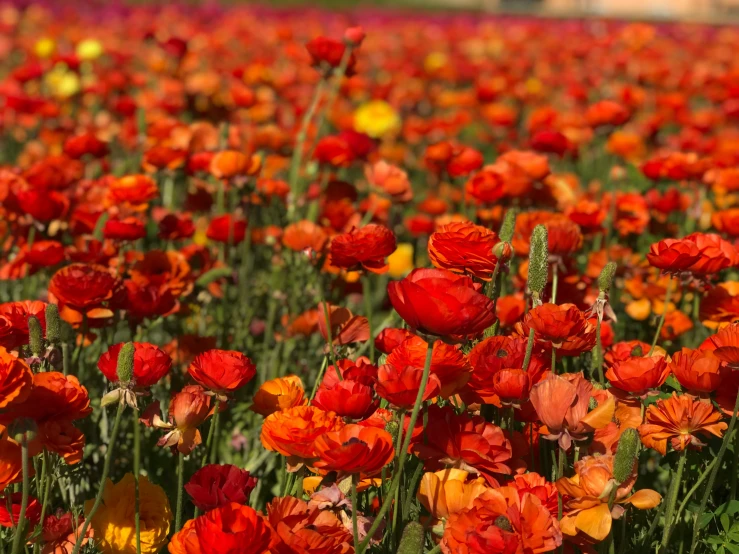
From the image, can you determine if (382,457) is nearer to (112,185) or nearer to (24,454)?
(24,454)

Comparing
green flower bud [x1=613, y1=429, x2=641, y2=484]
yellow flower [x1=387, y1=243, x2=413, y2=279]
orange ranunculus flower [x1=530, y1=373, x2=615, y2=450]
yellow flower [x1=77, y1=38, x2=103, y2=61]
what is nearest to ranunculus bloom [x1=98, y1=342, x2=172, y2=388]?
orange ranunculus flower [x1=530, y1=373, x2=615, y2=450]

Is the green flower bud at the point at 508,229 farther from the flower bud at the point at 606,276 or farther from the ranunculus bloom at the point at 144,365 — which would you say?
the ranunculus bloom at the point at 144,365

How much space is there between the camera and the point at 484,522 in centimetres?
115

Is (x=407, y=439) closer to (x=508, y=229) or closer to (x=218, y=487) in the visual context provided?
(x=218, y=487)

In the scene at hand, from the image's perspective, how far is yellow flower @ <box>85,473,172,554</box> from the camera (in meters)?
1.45

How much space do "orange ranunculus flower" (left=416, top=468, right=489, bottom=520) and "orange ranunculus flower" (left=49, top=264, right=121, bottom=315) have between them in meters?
0.73

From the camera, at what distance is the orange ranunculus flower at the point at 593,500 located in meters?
1.23

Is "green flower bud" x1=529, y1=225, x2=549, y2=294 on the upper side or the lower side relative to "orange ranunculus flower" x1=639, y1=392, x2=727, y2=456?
upper

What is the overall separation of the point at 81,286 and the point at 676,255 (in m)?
1.05

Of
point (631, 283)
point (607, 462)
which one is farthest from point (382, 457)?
point (631, 283)

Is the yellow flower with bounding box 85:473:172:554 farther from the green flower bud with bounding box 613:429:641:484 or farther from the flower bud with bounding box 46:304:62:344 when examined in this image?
the green flower bud with bounding box 613:429:641:484

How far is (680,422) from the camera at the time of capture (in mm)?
1395

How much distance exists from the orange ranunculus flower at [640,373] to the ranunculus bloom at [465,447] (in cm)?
21

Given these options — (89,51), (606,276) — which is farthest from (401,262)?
(89,51)
